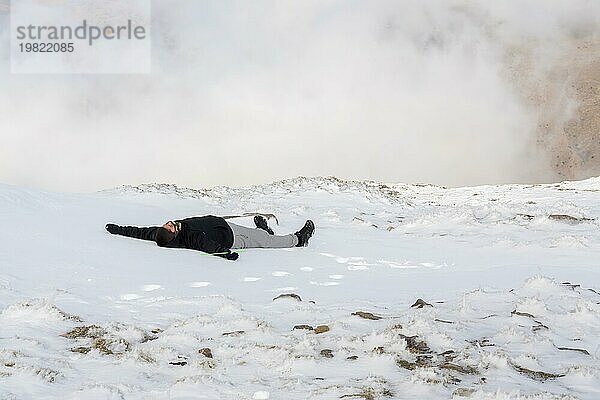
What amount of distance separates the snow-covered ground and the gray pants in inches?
8.2

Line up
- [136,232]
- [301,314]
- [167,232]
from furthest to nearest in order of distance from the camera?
1. [136,232]
2. [167,232]
3. [301,314]

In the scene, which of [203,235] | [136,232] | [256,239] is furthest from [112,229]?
[256,239]

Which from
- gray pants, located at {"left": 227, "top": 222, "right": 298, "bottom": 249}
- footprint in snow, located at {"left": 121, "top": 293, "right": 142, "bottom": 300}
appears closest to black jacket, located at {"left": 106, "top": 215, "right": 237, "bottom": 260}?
gray pants, located at {"left": 227, "top": 222, "right": 298, "bottom": 249}

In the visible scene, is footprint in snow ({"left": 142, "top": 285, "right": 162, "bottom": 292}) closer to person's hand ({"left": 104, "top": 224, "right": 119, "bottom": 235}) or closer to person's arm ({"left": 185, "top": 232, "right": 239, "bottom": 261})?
person's arm ({"left": 185, "top": 232, "right": 239, "bottom": 261})

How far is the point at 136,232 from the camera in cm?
770

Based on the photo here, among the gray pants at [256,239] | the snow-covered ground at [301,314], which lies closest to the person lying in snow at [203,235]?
the gray pants at [256,239]

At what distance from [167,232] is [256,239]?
139cm

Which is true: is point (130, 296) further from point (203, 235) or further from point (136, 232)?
point (136, 232)

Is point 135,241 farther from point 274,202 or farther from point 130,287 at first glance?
point 274,202

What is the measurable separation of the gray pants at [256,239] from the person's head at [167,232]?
87cm

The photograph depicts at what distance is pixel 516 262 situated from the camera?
723cm

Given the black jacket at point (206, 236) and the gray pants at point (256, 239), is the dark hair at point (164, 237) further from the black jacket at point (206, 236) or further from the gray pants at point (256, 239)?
the gray pants at point (256, 239)

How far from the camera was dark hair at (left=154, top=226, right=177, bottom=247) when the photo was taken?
23.4 ft

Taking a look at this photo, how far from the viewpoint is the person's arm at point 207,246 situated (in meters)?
6.98
